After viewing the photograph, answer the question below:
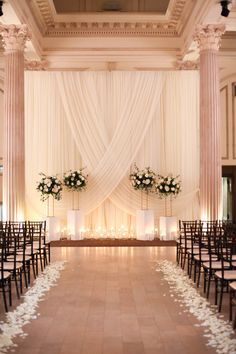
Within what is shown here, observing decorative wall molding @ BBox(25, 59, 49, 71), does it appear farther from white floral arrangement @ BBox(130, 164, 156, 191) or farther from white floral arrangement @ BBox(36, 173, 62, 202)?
white floral arrangement @ BBox(130, 164, 156, 191)

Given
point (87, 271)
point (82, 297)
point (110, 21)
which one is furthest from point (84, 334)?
point (110, 21)

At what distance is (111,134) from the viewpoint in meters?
16.6

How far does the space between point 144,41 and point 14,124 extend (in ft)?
18.4

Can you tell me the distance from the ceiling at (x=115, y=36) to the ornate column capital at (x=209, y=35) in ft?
3.63

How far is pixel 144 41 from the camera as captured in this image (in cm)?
1662

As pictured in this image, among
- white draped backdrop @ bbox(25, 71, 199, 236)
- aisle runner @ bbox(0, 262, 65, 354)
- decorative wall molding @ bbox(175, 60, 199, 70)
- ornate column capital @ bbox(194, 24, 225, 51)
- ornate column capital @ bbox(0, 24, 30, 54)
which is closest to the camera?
aisle runner @ bbox(0, 262, 65, 354)

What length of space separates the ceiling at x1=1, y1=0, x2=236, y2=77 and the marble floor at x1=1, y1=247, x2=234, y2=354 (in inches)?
318

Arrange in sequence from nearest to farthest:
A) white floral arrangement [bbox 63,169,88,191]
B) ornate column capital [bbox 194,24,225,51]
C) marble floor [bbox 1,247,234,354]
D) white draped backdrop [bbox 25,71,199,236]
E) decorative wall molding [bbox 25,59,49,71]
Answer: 1. marble floor [bbox 1,247,234,354]
2. ornate column capital [bbox 194,24,225,51]
3. white floral arrangement [bbox 63,169,88,191]
4. white draped backdrop [bbox 25,71,199,236]
5. decorative wall molding [bbox 25,59,49,71]

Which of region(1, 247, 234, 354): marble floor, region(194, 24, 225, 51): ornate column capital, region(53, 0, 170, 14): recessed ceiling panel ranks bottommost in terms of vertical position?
region(1, 247, 234, 354): marble floor

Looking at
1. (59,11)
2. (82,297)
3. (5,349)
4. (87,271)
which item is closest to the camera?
(5,349)

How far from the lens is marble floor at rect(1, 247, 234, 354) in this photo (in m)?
5.49

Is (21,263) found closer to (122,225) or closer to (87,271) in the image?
(87,271)

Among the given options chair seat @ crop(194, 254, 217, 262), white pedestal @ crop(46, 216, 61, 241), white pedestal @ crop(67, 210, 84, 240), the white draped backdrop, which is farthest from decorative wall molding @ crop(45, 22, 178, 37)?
chair seat @ crop(194, 254, 217, 262)

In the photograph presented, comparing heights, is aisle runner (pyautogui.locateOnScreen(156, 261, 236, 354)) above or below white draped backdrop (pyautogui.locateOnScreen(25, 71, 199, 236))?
below
